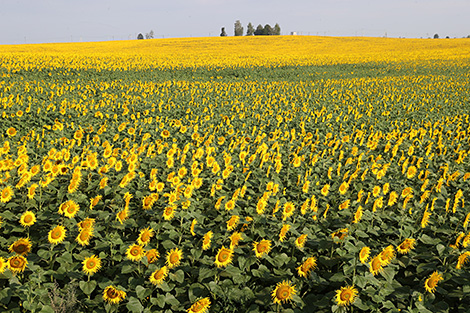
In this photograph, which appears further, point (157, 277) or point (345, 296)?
point (157, 277)

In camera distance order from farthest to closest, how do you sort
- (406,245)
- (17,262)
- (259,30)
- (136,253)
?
(259,30) < (406,245) < (136,253) < (17,262)

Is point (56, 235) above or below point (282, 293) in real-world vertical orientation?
above

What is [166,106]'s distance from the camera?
37.2ft

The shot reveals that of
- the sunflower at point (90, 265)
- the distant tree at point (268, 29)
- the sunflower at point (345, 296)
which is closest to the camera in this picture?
the sunflower at point (345, 296)

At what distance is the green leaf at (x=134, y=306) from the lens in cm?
270

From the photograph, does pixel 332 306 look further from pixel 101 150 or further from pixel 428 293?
pixel 101 150

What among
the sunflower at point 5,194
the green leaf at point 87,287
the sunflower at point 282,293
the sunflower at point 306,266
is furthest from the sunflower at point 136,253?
the sunflower at point 5,194

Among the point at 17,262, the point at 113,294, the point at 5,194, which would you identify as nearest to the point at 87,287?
the point at 113,294

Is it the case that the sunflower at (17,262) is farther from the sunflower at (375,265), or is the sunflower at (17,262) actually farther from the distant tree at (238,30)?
the distant tree at (238,30)

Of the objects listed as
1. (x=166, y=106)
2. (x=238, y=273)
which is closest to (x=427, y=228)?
(x=238, y=273)

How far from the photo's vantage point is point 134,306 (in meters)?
2.72

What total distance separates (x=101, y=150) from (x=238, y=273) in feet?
13.4

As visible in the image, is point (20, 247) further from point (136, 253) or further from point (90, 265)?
point (136, 253)

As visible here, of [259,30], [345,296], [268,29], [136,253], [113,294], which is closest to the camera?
[345,296]
